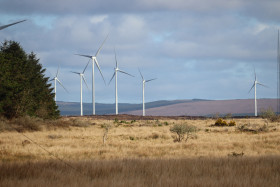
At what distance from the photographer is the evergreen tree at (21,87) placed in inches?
1905

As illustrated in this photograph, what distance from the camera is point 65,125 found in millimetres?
54750

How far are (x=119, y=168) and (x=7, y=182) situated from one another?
4.76 m

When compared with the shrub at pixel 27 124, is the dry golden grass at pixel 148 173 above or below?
below

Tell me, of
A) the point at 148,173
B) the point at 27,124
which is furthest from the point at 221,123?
the point at 148,173

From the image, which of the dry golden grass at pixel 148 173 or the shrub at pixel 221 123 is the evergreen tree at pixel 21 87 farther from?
the dry golden grass at pixel 148 173

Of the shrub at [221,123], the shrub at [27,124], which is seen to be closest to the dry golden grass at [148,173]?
the shrub at [27,124]

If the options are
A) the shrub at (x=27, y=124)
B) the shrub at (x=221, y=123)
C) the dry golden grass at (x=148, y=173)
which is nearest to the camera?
the dry golden grass at (x=148, y=173)

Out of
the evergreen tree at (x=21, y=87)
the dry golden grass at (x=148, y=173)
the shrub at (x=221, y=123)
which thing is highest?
the evergreen tree at (x=21, y=87)

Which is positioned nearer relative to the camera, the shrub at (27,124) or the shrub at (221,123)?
the shrub at (27,124)

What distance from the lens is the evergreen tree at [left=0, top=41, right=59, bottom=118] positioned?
48.4 m

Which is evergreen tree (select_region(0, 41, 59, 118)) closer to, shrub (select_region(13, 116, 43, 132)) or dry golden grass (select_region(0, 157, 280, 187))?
shrub (select_region(13, 116, 43, 132))

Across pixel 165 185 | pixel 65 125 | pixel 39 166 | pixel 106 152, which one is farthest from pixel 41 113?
pixel 165 185

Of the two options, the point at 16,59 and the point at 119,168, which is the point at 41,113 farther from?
the point at 119,168

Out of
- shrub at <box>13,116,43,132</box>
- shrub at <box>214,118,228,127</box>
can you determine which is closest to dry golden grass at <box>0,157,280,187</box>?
shrub at <box>13,116,43,132</box>
